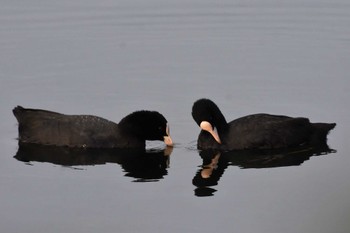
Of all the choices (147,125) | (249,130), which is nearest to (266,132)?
(249,130)

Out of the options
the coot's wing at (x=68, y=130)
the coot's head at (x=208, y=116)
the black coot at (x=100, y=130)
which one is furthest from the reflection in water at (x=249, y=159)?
the coot's wing at (x=68, y=130)

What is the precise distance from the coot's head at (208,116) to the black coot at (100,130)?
439mm

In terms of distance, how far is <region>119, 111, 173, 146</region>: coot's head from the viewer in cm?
1078

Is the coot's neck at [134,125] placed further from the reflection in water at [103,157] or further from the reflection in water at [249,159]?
the reflection in water at [249,159]

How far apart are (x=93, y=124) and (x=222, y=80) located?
3.17 m

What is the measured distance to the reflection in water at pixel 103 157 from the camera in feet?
33.7

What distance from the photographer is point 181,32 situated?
16234 millimetres

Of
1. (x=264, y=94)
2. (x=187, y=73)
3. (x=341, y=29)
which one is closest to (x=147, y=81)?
(x=187, y=73)

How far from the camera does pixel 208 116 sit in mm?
10609

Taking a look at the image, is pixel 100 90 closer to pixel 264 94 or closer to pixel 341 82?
pixel 264 94

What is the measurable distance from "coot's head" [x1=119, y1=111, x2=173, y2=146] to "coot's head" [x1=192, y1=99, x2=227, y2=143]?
1.41 feet

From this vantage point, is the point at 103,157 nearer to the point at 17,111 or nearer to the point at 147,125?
the point at 147,125

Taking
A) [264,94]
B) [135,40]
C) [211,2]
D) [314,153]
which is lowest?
[314,153]

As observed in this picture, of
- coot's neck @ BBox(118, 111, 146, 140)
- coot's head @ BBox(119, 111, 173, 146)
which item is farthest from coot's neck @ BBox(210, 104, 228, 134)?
coot's neck @ BBox(118, 111, 146, 140)
